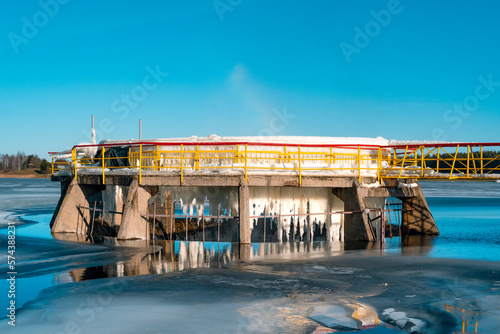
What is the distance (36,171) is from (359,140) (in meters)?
157

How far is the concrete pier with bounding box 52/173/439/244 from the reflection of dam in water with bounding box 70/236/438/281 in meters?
0.63

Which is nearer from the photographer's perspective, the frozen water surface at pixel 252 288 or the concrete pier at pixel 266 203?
the frozen water surface at pixel 252 288

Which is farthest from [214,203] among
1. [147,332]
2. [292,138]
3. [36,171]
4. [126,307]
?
[36,171]

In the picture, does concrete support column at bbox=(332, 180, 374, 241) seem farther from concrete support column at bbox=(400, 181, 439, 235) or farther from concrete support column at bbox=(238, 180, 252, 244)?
concrete support column at bbox=(400, 181, 439, 235)

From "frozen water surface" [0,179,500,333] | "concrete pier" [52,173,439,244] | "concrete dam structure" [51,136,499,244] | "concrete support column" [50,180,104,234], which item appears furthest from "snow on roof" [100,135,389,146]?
"frozen water surface" [0,179,500,333]

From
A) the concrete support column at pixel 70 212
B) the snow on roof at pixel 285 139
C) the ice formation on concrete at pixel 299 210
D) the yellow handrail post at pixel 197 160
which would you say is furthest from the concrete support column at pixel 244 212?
the concrete support column at pixel 70 212

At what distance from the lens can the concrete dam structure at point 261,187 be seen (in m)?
16.9

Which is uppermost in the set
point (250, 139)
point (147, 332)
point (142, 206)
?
point (250, 139)

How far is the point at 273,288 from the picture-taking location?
10.6 m

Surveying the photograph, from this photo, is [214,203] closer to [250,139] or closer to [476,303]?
[250,139]

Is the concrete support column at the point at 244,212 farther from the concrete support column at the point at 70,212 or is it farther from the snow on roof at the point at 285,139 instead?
Answer: the concrete support column at the point at 70,212

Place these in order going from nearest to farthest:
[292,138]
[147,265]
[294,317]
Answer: [294,317] < [147,265] < [292,138]

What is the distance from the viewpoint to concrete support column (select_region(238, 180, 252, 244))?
52.4 feet

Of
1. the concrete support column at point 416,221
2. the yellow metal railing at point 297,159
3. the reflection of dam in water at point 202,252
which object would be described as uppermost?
the yellow metal railing at point 297,159
